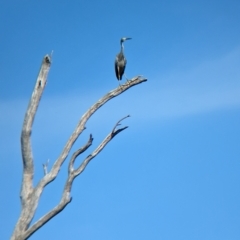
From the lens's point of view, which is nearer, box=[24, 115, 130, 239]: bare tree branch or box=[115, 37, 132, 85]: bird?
box=[24, 115, 130, 239]: bare tree branch

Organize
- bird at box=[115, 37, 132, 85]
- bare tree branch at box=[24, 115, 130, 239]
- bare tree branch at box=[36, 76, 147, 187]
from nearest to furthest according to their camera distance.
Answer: bare tree branch at box=[24, 115, 130, 239] → bare tree branch at box=[36, 76, 147, 187] → bird at box=[115, 37, 132, 85]

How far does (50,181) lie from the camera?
30.8ft

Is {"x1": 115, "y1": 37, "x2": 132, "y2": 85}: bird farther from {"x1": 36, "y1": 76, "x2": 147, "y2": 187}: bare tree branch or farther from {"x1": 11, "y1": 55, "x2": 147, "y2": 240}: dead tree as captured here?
{"x1": 11, "y1": 55, "x2": 147, "y2": 240}: dead tree

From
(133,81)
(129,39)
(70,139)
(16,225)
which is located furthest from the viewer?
(129,39)

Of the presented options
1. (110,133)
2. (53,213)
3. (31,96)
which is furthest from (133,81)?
(53,213)

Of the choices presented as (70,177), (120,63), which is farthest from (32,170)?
(120,63)

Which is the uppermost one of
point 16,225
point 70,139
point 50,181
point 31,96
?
point 31,96

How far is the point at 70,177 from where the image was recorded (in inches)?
367

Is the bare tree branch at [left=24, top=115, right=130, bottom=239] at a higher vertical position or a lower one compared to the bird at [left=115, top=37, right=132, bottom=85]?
lower

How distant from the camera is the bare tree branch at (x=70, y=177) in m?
8.98

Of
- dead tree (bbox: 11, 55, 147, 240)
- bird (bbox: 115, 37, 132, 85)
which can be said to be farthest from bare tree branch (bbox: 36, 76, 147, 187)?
bird (bbox: 115, 37, 132, 85)

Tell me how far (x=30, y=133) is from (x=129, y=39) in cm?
463

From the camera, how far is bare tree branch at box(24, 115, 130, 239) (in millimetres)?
8977

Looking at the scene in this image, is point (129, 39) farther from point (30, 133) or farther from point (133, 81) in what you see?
point (30, 133)
